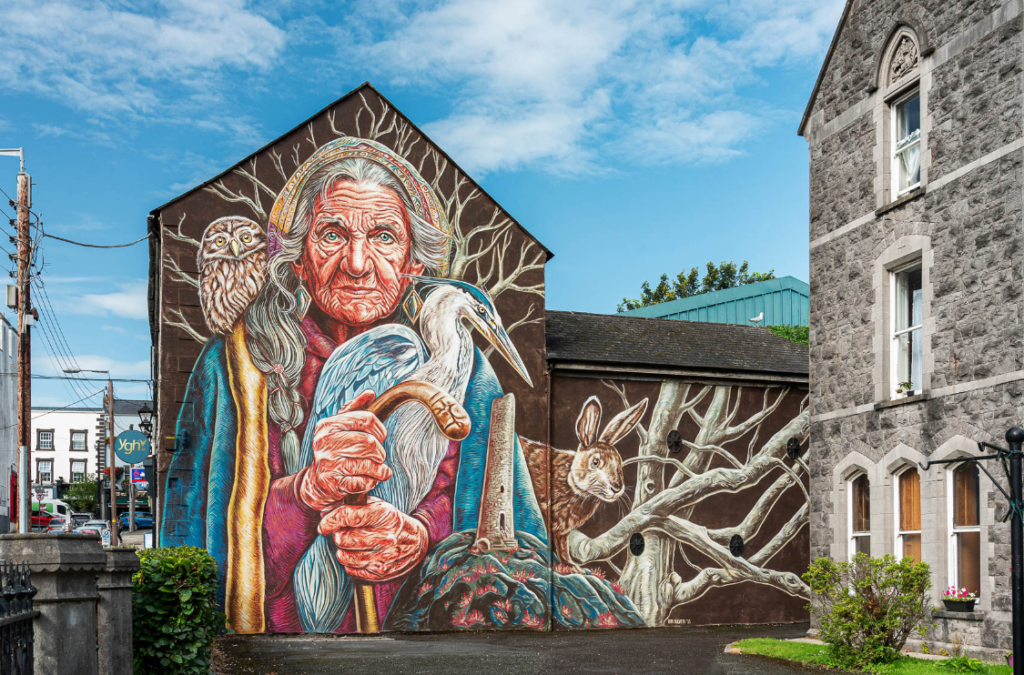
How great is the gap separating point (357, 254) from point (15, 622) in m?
16.2

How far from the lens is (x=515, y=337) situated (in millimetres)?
22297

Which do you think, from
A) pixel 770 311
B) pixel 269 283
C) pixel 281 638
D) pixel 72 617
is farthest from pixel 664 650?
pixel 770 311

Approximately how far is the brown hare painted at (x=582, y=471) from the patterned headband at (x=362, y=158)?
4.31 metres

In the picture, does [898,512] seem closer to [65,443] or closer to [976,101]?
[976,101]

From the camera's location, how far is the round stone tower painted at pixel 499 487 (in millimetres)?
21438

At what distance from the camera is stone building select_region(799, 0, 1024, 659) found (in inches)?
590

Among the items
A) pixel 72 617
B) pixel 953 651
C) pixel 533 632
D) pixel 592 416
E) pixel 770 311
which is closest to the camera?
pixel 72 617

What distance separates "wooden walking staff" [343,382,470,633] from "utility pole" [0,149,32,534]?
1129 centimetres

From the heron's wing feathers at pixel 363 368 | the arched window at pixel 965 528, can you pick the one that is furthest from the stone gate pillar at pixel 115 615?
the arched window at pixel 965 528

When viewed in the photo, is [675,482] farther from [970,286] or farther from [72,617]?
[72,617]

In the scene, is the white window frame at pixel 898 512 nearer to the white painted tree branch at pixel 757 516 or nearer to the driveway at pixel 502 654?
the driveway at pixel 502 654

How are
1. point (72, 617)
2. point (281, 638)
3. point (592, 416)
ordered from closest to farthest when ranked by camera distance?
point (72, 617), point (281, 638), point (592, 416)

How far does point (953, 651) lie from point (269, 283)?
13458mm

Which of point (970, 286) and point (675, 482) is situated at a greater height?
point (970, 286)
